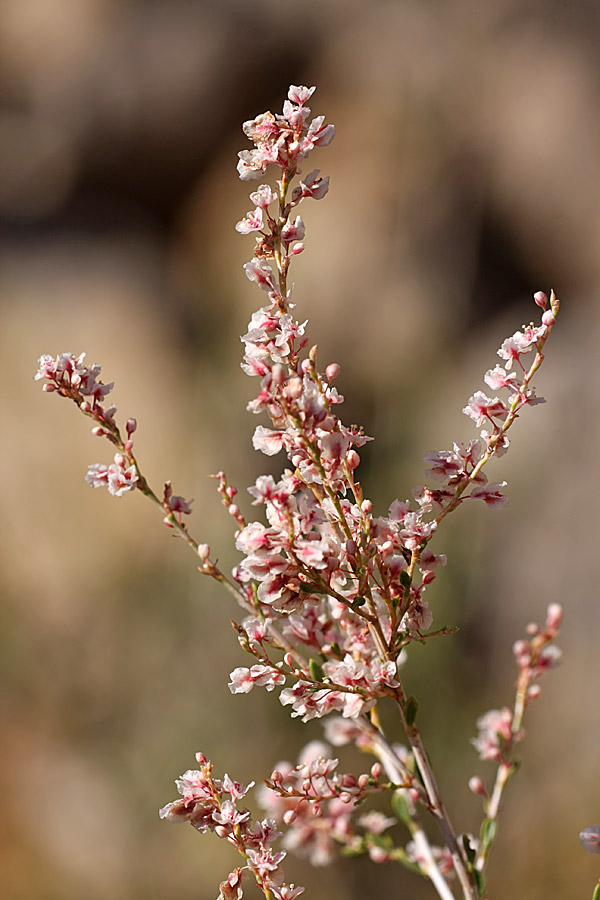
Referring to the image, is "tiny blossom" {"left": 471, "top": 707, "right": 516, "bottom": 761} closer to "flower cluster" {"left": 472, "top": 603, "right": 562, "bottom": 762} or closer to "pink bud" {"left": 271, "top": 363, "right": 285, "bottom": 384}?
"flower cluster" {"left": 472, "top": 603, "right": 562, "bottom": 762}

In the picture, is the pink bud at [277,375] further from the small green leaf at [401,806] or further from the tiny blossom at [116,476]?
the small green leaf at [401,806]

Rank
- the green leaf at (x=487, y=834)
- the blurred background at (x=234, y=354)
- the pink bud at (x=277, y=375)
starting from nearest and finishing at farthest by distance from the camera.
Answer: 1. the pink bud at (x=277, y=375)
2. the green leaf at (x=487, y=834)
3. the blurred background at (x=234, y=354)

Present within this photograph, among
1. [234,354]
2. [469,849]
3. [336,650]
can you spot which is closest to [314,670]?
[336,650]

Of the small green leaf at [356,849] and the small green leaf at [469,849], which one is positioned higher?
the small green leaf at [356,849]

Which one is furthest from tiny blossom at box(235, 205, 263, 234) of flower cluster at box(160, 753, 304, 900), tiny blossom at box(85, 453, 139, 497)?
flower cluster at box(160, 753, 304, 900)

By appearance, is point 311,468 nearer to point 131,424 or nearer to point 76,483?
point 131,424

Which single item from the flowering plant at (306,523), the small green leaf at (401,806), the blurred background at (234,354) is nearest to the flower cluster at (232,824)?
the flowering plant at (306,523)

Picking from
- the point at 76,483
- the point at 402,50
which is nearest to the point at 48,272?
the point at 76,483
